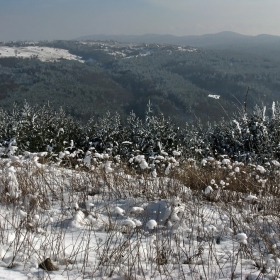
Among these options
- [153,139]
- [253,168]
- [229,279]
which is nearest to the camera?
[229,279]

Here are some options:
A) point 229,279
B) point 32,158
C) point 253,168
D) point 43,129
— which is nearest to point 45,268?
point 229,279

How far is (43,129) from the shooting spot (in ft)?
85.7

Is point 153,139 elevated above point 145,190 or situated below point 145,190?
below

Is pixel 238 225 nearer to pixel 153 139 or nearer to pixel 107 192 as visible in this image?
pixel 107 192

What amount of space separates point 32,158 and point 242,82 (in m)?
207

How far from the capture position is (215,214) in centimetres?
354

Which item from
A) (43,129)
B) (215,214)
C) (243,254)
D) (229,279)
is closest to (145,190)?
(215,214)

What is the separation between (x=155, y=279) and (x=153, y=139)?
88.0 feet

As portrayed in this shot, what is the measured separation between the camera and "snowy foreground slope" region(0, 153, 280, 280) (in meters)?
2.27

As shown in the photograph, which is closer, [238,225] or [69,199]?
[238,225]

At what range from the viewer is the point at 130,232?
8.82 ft

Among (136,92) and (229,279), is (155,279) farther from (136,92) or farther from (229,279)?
Answer: (136,92)

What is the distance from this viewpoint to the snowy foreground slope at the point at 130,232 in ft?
7.44

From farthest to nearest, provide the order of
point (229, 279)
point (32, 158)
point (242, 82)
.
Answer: point (242, 82)
point (32, 158)
point (229, 279)
